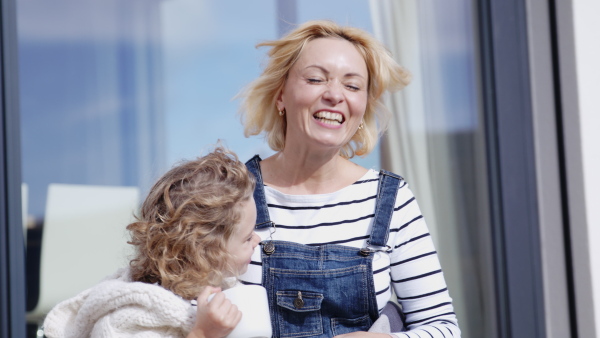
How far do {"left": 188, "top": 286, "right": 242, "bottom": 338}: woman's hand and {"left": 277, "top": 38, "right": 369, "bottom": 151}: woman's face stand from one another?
0.57m

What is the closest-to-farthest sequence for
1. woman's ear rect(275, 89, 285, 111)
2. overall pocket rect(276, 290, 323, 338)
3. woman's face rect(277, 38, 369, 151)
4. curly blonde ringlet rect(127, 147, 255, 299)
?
curly blonde ringlet rect(127, 147, 255, 299) < overall pocket rect(276, 290, 323, 338) < woman's face rect(277, 38, 369, 151) < woman's ear rect(275, 89, 285, 111)

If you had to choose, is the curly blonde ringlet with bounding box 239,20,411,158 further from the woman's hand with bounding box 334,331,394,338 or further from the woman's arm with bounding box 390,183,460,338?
the woman's hand with bounding box 334,331,394,338

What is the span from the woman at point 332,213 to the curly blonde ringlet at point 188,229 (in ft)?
0.80

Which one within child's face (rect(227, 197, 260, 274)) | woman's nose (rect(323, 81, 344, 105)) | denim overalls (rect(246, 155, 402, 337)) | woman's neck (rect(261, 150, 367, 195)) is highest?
woman's nose (rect(323, 81, 344, 105))

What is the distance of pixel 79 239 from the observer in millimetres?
2633

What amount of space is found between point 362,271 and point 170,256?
493mm

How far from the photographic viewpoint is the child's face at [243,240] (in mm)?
1519

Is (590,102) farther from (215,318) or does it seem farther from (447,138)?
(215,318)

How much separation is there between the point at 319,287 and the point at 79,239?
1242mm

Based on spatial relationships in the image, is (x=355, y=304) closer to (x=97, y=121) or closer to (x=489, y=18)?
(x=489, y=18)

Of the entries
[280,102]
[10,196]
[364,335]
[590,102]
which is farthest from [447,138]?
[10,196]

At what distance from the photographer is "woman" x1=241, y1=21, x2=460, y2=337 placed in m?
1.72

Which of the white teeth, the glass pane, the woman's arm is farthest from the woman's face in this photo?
the glass pane

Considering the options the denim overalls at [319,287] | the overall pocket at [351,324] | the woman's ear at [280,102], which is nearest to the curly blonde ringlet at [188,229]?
the denim overalls at [319,287]
